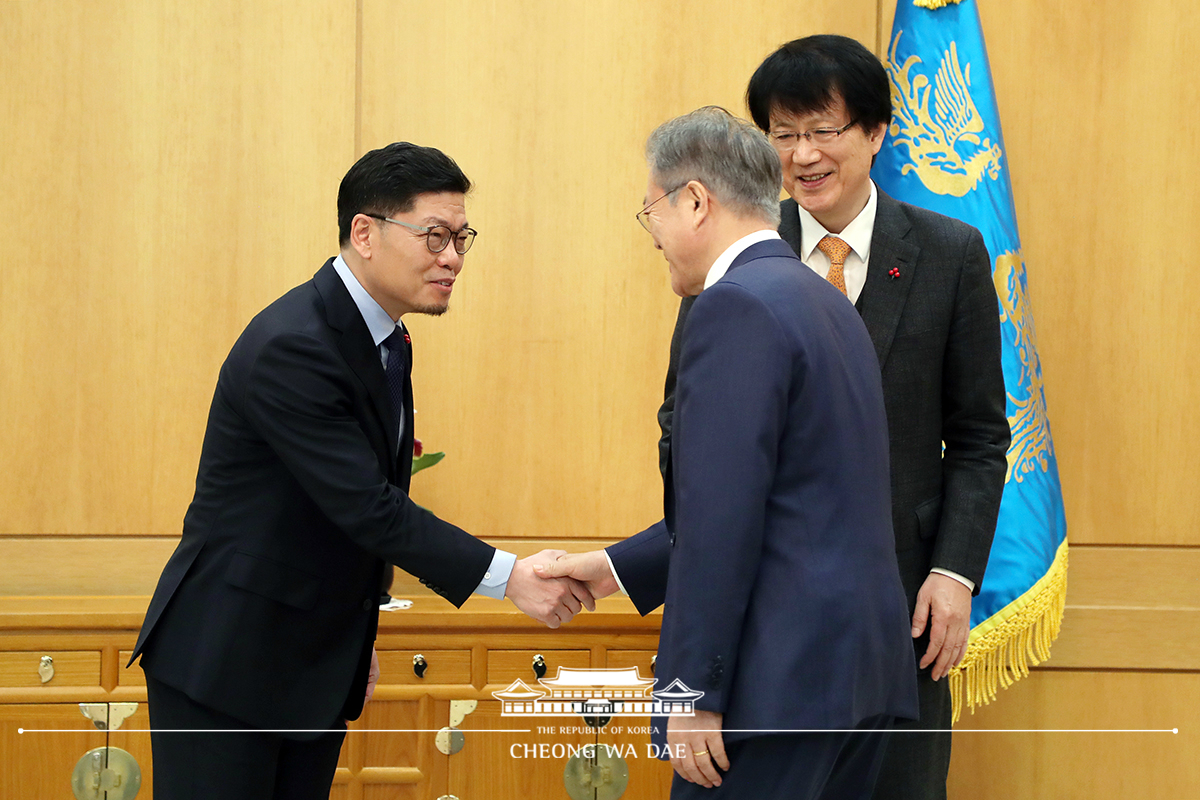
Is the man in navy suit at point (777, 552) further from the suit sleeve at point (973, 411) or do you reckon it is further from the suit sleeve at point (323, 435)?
the suit sleeve at point (323, 435)

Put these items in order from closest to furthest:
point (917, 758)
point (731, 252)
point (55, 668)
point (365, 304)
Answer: point (731, 252)
point (917, 758)
point (365, 304)
point (55, 668)

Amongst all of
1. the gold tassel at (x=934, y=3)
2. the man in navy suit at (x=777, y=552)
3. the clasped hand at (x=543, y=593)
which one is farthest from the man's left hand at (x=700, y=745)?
the gold tassel at (x=934, y=3)

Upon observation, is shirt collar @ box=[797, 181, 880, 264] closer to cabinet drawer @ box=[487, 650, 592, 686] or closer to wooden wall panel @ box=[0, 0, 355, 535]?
cabinet drawer @ box=[487, 650, 592, 686]

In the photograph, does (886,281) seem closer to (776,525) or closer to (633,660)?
(776,525)

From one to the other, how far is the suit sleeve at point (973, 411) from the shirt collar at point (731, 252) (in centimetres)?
59

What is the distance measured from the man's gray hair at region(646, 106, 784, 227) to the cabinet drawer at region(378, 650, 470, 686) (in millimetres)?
1667

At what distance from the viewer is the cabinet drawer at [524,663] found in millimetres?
2697

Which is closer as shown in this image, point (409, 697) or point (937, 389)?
point (937, 389)

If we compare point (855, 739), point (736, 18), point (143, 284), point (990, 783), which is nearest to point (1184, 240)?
point (736, 18)

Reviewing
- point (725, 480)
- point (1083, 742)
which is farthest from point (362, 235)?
point (1083, 742)

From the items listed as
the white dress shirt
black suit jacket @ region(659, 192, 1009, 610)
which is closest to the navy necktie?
the white dress shirt

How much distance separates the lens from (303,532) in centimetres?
183

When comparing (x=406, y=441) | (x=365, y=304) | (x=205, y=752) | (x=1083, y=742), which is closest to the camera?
(x=205, y=752)

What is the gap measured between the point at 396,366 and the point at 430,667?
3.44ft
